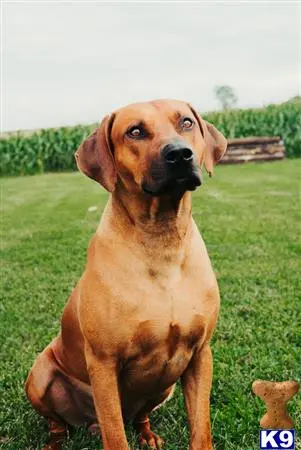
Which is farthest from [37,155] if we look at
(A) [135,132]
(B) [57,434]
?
(A) [135,132]

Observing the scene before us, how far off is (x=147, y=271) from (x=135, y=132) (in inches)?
23.4

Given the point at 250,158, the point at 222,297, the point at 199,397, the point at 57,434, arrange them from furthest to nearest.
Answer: the point at 250,158
the point at 222,297
the point at 57,434
the point at 199,397

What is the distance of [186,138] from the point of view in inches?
101

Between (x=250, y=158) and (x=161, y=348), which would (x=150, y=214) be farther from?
(x=250, y=158)

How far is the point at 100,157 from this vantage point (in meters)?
2.61

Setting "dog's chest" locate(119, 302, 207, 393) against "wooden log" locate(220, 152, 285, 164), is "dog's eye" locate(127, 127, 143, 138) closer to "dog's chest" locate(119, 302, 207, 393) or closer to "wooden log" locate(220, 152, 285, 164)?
"dog's chest" locate(119, 302, 207, 393)

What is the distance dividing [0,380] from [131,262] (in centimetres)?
182

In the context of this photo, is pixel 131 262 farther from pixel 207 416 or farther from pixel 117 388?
pixel 207 416

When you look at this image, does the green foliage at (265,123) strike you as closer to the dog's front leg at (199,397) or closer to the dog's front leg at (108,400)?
the dog's front leg at (199,397)

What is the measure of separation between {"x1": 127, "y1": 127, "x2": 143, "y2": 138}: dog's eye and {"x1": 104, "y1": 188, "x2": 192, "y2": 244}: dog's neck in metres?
0.25

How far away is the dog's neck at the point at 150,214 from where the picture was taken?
2.55 meters

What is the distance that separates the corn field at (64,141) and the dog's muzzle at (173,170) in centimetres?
1860

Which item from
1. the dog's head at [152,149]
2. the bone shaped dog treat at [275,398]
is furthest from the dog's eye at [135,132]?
the bone shaped dog treat at [275,398]

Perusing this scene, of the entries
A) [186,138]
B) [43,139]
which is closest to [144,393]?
[186,138]
